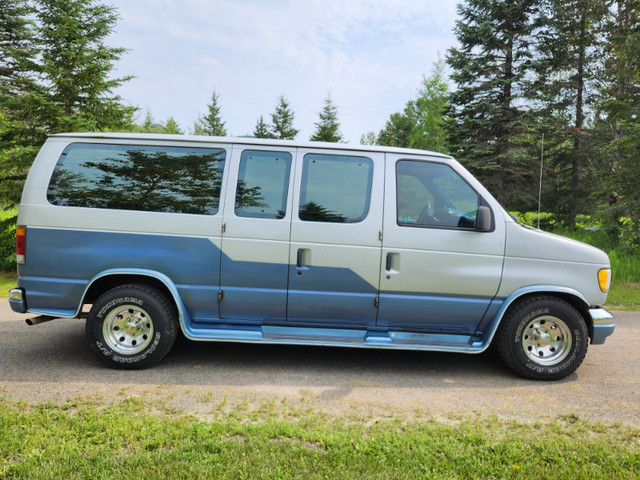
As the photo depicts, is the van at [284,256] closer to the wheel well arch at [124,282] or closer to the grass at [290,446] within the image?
the wheel well arch at [124,282]

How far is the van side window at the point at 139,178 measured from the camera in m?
4.64

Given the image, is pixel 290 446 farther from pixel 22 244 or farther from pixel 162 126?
pixel 162 126

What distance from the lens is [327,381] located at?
176 inches

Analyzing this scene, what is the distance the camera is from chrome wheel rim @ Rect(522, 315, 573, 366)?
465 centimetres

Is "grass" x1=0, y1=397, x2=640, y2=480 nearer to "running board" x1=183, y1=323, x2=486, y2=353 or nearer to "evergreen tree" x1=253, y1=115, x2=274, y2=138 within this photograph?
"running board" x1=183, y1=323, x2=486, y2=353

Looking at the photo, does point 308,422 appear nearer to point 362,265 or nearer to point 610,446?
point 362,265

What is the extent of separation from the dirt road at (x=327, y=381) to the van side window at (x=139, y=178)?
168 centimetres

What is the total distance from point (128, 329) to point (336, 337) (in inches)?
83.7

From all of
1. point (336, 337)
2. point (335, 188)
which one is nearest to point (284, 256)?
point (335, 188)

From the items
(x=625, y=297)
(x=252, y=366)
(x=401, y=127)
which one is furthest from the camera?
(x=401, y=127)

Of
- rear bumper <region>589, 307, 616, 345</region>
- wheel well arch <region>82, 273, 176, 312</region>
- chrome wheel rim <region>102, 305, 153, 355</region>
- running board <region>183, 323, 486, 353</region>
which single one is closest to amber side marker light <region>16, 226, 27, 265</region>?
wheel well arch <region>82, 273, 176, 312</region>

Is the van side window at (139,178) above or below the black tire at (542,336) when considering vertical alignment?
above

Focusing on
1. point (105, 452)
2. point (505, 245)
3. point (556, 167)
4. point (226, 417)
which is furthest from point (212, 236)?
point (556, 167)

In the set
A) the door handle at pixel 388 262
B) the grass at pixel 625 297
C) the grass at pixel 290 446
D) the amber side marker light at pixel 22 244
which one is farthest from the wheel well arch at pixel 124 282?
the grass at pixel 625 297
